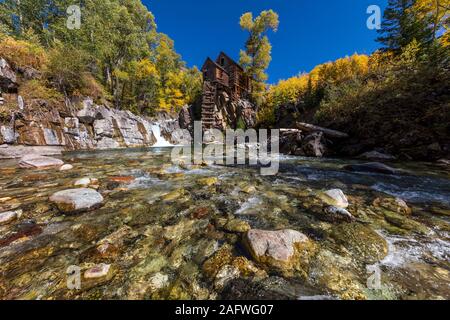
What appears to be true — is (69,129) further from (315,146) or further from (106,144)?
(315,146)

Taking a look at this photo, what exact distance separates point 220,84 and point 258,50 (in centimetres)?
770

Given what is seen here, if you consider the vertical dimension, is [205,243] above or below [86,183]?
below

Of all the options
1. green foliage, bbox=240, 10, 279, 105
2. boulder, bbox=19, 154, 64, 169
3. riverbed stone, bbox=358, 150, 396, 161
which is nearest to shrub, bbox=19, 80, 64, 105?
boulder, bbox=19, 154, 64, 169

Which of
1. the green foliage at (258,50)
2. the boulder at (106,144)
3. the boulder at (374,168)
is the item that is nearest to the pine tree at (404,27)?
the green foliage at (258,50)

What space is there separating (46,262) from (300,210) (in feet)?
10.4

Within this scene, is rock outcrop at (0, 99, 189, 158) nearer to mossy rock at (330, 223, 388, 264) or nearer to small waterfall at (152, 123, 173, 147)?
small waterfall at (152, 123, 173, 147)

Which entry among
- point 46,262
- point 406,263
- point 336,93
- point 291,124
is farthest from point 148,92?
point 406,263

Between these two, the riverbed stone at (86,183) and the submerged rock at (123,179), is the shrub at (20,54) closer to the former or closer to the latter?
the riverbed stone at (86,183)

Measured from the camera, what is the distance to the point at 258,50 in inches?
A: 970

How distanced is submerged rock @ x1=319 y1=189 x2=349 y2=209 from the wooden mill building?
21.4m

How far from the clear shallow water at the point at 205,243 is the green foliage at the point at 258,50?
23.9 metres

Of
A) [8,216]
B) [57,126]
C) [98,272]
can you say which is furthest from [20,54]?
[98,272]
